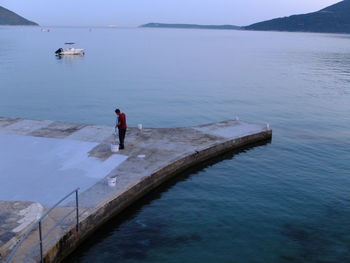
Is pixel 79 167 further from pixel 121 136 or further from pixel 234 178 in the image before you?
pixel 234 178

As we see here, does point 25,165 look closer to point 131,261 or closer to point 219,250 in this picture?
point 131,261

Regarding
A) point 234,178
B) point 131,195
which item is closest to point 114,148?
point 131,195

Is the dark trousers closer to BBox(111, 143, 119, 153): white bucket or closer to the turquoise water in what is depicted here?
BBox(111, 143, 119, 153): white bucket

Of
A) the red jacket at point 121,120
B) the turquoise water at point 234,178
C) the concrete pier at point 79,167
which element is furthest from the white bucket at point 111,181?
the red jacket at point 121,120

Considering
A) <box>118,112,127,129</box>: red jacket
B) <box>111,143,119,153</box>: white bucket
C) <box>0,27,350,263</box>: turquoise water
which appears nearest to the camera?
<box>0,27,350,263</box>: turquoise water

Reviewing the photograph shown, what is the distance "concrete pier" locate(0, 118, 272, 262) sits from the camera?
1072cm

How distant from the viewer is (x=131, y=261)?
36.3 ft

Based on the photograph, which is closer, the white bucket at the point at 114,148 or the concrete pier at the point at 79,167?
the concrete pier at the point at 79,167

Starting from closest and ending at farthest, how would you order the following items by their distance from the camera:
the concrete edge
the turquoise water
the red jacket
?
the concrete edge, the turquoise water, the red jacket

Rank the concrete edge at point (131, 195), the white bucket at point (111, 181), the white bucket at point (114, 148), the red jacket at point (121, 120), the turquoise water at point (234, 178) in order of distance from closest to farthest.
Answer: the concrete edge at point (131, 195) → the turquoise water at point (234, 178) → the white bucket at point (111, 181) → the red jacket at point (121, 120) → the white bucket at point (114, 148)

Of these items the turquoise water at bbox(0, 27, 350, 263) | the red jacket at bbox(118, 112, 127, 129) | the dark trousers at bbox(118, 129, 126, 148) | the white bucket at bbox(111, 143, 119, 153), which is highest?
the red jacket at bbox(118, 112, 127, 129)

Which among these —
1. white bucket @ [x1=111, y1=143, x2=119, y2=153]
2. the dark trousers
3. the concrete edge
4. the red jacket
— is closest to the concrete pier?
the concrete edge

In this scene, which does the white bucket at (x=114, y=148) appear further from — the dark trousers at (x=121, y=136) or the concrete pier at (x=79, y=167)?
the dark trousers at (x=121, y=136)

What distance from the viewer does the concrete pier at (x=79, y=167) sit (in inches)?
422
